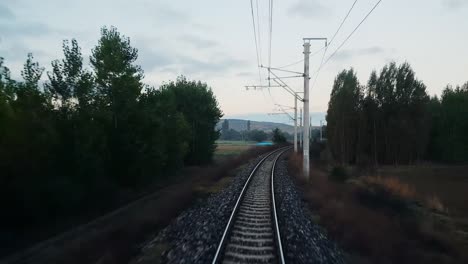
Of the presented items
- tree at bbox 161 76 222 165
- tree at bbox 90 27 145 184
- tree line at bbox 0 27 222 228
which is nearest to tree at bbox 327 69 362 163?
tree at bbox 161 76 222 165

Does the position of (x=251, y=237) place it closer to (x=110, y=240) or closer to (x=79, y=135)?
(x=110, y=240)

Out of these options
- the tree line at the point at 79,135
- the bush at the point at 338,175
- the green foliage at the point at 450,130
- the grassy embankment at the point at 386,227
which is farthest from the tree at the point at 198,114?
the green foliage at the point at 450,130

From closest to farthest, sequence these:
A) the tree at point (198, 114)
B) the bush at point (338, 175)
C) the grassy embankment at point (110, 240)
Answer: the grassy embankment at point (110, 240), the bush at point (338, 175), the tree at point (198, 114)

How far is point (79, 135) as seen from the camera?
1948 cm

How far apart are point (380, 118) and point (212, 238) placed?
1906 inches

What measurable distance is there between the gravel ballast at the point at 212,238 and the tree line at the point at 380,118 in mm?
38609

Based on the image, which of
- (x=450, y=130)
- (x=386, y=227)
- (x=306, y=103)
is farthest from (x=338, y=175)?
(x=450, y=130)

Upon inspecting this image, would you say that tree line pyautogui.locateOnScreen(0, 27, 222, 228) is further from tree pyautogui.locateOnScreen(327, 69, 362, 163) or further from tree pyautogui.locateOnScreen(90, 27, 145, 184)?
tree pyautogui.locateOnScreen(327, 69, 362, 163)

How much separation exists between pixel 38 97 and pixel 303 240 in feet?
50.5

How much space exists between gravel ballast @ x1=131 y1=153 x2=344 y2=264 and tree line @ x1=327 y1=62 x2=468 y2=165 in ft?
127

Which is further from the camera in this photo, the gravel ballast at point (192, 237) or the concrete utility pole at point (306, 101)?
the concrete utility pole at point (306, 101)

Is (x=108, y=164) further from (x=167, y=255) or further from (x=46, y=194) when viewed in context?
(x=167, y=255)

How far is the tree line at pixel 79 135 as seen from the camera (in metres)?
15.1

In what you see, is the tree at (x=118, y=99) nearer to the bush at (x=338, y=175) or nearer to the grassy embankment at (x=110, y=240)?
the grassy embankment at (x=110, y=240)
